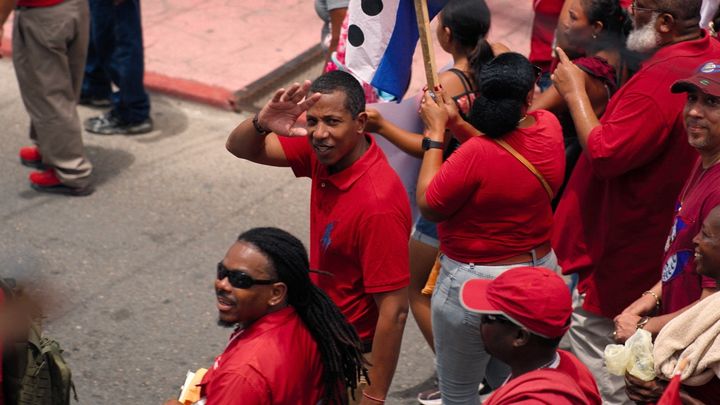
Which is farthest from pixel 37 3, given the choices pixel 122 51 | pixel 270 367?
pixel 270 367

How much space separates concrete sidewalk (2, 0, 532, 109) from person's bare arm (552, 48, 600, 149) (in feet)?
13.3

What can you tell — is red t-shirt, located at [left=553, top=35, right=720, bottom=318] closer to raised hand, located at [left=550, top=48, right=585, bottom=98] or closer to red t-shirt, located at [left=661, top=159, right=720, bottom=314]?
raised hand, located at [left=550, top=48, right=585, bottom=98]

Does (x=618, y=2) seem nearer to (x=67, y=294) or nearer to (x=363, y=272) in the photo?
(x=363, y=272)

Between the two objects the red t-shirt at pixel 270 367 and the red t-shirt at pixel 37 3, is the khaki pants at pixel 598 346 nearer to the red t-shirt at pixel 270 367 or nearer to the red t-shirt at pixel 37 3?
the red t-shirt at pixel 270 367

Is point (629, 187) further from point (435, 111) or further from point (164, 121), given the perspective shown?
point (164, 121)

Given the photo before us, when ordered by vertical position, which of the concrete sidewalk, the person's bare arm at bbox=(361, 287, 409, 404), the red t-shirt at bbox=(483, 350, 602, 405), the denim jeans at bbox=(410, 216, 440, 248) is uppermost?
the red t-shirt at bbox=(483, 350, 602, 405)

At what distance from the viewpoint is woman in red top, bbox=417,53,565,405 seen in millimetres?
4664

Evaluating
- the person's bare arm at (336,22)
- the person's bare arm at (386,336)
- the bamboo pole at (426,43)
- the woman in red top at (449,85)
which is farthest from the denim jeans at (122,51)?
the person's bare arm at (386,336)

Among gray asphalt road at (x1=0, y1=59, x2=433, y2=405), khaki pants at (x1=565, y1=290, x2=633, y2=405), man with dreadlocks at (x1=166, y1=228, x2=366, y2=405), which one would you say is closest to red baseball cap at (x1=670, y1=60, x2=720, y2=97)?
khaki pants at (x1=565, y1=290, x2=633, y2=405)

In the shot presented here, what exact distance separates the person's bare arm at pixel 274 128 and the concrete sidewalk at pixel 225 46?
4489mm

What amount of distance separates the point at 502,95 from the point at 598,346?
1.45 meters

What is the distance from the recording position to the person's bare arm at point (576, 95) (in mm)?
5160

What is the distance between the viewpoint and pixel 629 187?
5.21 metres

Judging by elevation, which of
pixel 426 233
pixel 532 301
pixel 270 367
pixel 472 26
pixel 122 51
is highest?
pixel 532 301
